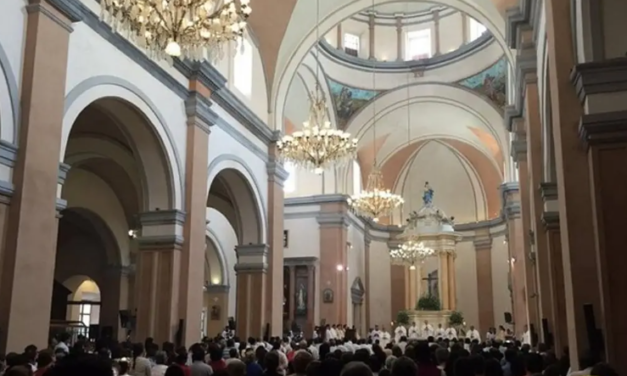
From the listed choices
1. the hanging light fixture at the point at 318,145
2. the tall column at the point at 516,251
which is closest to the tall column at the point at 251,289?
the hanging light fixture at the point at 318,145

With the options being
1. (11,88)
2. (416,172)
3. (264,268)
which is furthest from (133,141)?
(416,172)

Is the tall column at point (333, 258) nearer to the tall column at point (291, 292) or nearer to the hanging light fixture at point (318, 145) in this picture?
the tall column at point (291, 292)

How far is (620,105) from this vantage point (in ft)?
21.2

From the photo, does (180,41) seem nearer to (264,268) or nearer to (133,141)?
(133,141)

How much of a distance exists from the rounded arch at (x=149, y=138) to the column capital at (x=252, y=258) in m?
4.11

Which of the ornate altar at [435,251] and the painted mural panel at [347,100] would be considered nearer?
the painted mural panel at [347,100]

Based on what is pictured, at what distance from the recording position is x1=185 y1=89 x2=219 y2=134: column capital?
12701 mm

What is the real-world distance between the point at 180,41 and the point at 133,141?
179 inches

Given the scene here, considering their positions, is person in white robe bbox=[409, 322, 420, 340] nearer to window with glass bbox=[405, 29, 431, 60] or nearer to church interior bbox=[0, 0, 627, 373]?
church interior bbox=[0, 0, 627, 373]

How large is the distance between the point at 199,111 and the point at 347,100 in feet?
37.0

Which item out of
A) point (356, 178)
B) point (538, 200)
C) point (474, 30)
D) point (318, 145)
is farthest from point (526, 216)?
point (356, 178)

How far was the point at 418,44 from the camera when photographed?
→ 2384 cm

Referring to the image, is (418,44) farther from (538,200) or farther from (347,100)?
(538,200)

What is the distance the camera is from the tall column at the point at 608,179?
19.8 feet
